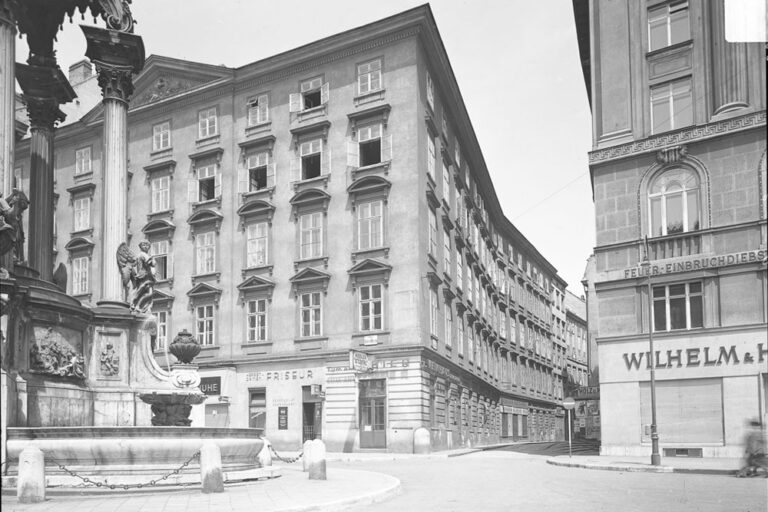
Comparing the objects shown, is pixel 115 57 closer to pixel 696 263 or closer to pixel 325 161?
pixel 696 263

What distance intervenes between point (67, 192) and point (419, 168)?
25.5 metres

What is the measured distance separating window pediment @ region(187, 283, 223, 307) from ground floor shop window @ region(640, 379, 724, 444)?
23.7 m

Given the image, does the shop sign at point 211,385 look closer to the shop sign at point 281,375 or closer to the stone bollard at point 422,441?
the shop sign at point 281,375

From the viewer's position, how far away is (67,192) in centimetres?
5247

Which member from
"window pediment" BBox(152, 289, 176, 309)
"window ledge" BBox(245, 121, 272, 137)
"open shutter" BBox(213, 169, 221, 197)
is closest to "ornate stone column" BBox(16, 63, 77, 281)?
"window ledge" BBox(245, 121, 272, 137)

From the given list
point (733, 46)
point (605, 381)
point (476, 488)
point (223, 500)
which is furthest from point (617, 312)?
point (223, 500)

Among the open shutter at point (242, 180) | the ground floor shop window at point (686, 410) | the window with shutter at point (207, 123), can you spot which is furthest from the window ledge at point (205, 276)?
the ground floor shop window at point (686, 410)

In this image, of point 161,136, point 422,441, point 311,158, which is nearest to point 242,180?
point 311,158

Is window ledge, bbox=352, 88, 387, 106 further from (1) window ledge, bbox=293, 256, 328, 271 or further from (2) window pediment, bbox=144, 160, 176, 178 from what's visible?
(2) window pediment, bbox=144, 160, 176, 178

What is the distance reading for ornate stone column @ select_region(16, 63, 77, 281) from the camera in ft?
62.4

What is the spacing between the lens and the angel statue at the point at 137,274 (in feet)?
59.9

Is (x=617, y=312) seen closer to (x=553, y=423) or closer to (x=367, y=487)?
(x=367, y=487)

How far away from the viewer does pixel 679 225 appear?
29766 millimetres

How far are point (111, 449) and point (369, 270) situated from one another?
26222mm
